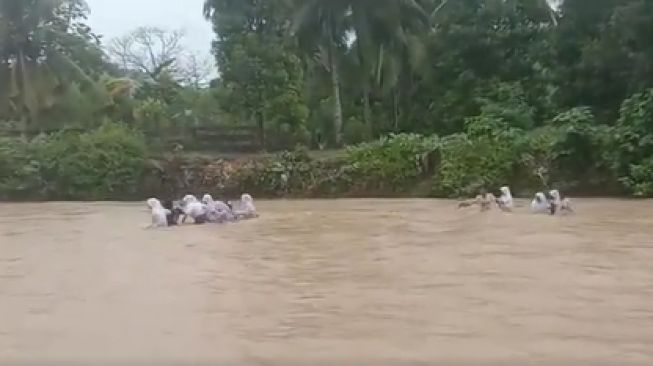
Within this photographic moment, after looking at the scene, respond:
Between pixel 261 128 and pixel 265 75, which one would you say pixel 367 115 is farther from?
pixel 265 75

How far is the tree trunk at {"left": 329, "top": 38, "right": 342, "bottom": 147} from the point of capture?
31.4 meters

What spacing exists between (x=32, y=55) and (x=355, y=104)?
10.9 metres

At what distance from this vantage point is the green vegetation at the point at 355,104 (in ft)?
85.4

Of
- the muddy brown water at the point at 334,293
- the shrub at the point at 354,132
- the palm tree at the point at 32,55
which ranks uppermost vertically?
the palm tree at the point at 32,55

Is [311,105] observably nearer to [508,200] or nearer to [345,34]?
[345,34]

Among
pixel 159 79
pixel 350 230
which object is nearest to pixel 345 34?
pixel 159 79

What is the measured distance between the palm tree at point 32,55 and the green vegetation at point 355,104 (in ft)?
0.15

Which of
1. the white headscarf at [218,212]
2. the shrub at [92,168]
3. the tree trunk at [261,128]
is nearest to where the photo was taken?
the white headscarf at [218,212]

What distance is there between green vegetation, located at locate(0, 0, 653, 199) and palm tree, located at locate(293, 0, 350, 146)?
2.0 inches

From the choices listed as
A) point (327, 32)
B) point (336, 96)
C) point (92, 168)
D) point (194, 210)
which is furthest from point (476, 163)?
point (194, 210)

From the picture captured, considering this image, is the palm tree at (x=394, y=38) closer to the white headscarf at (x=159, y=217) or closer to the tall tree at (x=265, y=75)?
the tall tree at (x=265, y=75)

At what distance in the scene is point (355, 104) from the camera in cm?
3566

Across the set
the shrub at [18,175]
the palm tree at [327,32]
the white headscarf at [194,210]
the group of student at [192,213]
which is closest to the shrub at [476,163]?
the palm tree at [327,32]

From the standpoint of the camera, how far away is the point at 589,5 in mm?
28312
